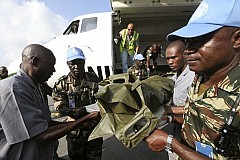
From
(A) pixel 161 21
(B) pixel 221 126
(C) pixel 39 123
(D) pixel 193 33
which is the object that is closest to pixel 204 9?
(D) pixel 193 33

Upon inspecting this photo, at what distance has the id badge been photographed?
1.10 meters

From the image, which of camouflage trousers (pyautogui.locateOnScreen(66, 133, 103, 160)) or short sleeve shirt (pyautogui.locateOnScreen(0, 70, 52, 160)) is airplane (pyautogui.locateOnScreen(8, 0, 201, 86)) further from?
short sleeve shirt (pyautogui.locateOnScreen(0, 70, 52, 160))

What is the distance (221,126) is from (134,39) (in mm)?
6758

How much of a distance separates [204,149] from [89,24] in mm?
7228

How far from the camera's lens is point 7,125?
159 cm

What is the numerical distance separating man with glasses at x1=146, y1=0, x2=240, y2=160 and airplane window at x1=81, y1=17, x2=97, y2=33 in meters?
6.87

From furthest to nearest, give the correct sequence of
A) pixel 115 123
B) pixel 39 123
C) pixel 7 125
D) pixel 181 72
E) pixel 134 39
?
pixel 134 39 → pixel 181 72 → pixel 39 123 → pixel 7 125 → pixel 115 123

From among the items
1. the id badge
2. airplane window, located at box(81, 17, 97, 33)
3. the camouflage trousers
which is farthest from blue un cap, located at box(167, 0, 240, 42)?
airplane window, located at box(81, 17, 97, 33)

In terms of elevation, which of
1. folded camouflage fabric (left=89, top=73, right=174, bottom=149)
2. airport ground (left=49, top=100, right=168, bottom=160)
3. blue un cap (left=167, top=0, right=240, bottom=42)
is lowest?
airport ground (left=49, top=100, right=168, bottom=160)

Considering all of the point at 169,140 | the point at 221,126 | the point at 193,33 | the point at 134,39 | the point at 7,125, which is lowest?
the point at 134,39

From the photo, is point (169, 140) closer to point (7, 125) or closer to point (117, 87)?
point (117, 87)

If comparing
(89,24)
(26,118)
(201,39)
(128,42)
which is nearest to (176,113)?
(201,39)

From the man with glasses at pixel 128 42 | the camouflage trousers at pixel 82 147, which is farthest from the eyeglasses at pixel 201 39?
the man with glasses at pixel 128 42

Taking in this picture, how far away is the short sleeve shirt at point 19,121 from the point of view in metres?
1.59
